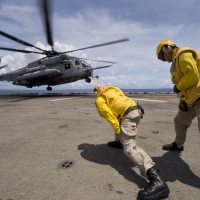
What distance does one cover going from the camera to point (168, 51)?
289cm

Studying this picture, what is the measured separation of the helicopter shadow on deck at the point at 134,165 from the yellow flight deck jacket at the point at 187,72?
1.22m

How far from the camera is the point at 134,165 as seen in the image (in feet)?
10.1

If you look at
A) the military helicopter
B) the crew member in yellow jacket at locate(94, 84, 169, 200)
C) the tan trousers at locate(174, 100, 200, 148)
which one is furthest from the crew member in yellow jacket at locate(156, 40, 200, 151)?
the military helicopter

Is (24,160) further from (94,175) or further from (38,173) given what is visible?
(94,175)

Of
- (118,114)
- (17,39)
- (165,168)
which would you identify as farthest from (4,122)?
(17,39)

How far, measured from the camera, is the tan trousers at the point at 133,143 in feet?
8.09

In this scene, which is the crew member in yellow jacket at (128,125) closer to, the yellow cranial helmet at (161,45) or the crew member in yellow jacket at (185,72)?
the crew member in yellow jacket at (185,72)

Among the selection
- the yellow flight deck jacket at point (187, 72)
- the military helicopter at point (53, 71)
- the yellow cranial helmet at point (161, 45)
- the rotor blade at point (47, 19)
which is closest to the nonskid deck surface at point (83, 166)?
the yellow flight deck jacket at point (187, 72)

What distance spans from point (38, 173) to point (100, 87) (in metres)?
1.93

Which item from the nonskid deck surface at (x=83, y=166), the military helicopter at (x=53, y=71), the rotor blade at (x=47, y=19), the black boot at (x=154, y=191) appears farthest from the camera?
the military helicopter at (x=53, y=71)

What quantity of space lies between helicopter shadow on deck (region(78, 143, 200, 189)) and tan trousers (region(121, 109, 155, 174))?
0.34m

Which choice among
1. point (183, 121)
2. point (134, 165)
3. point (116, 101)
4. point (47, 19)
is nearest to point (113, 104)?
point (116, 101)

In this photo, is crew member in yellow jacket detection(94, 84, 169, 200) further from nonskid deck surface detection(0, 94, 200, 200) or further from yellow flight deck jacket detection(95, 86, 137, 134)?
nonskid deck surface detection(0, 94, 200, 200)

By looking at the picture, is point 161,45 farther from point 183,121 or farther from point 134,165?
point 134,165
